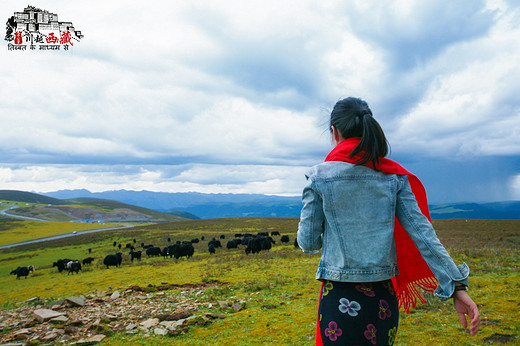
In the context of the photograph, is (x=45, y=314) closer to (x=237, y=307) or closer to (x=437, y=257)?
(x=237, y=307)

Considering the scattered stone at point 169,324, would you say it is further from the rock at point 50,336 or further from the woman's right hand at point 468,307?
the woman's right hand at point 468,307

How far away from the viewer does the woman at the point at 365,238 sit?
2.18 meters

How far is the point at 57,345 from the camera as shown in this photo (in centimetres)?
752

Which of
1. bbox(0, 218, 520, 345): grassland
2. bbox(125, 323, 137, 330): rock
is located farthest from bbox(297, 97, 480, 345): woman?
bbox(125, 323, 137, 330): rock

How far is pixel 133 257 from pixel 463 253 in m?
26.7

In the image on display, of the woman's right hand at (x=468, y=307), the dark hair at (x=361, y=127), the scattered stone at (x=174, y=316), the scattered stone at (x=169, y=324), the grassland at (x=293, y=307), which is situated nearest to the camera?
the woman's right hand at (x=468, y=307)

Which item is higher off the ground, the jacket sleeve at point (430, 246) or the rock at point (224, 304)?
the jacket sleeve at point (430, 246)

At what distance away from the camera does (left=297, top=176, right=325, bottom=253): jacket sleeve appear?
229 centimetres

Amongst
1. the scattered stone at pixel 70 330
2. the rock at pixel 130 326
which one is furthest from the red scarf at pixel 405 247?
the scattered stone at pixel 70 330

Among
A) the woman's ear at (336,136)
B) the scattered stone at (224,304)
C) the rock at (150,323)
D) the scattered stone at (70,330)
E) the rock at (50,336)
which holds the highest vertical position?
the woman's ear at (336,136)

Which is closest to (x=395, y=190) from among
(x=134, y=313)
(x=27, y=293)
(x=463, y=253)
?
(x=134, y=313)

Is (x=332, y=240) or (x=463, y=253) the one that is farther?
(x=463, y=253)

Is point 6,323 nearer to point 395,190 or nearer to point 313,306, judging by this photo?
point 313,306

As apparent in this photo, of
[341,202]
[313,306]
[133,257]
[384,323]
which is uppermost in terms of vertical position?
[341,202]
